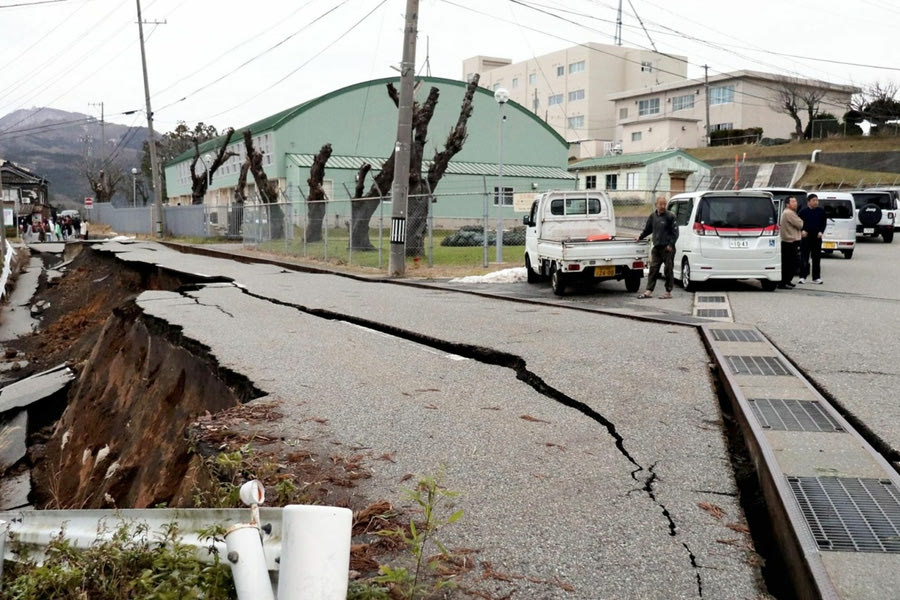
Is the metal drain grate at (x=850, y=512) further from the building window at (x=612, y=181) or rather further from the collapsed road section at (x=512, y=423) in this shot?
the building window at (x=612, y=181)

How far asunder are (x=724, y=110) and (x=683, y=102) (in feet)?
13.7

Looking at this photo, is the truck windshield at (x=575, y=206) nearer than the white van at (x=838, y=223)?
Yes

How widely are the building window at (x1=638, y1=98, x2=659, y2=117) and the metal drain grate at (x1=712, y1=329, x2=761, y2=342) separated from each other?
6435 centimetres

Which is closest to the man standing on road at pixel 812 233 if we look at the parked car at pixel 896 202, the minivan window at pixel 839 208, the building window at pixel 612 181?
the minivan window at pixel 839 208

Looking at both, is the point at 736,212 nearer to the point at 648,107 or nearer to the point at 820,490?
the point at 820,490

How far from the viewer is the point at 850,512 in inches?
150

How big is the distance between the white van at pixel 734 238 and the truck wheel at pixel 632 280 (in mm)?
975

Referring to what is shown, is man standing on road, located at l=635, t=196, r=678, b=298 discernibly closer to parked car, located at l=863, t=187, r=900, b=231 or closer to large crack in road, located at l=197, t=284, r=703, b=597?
large crack in road, located at l=197, t=284, r=703, b=597

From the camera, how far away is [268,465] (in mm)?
4312

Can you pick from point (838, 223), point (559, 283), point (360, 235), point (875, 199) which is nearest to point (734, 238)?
point (559, 283)

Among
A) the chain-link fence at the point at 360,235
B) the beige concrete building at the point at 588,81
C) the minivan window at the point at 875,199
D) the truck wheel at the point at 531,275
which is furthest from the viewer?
the beige concrete building at the point at 588,81

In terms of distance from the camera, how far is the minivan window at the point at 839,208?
2195 cm

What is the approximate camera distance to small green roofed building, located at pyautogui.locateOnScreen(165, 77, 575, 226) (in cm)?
4703

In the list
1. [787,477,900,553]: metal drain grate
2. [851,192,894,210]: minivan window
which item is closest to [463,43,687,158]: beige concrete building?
[851,192,894,210]: minivan window
